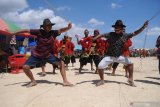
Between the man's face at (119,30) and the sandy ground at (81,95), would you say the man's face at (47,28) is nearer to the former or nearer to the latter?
the sandy ground at (81,95)

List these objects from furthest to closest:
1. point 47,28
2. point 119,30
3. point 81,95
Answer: point 119,30
point 47,28
point 81,95

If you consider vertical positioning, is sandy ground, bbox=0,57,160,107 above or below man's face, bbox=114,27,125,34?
below

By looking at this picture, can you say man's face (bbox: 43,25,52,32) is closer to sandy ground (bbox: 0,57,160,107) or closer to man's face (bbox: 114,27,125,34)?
sandy ground (bbox: 0,57,160,107)

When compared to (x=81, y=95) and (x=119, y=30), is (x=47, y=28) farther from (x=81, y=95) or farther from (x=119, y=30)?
(x=81, y=95)

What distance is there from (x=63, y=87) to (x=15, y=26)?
11.5 m

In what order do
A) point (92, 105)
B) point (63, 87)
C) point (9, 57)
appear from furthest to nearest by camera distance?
point (9, 57), point (63, 87), point (92, 105)

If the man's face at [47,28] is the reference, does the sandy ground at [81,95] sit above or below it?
below

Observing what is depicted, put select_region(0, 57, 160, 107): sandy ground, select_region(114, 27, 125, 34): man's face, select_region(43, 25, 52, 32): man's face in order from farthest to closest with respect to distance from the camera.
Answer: select_region(114, 27, 125, 34): man's face
select_region(43, 25, 52, 32): man's face
select_region(0, 57, 160, 107): sandy ground

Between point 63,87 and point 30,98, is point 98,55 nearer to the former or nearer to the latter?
point 63,87

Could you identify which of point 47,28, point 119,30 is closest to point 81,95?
point 47,28

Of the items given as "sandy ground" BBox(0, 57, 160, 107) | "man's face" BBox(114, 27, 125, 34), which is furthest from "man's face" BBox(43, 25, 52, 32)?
"man's face" BBox(114, 27, 125, 34)

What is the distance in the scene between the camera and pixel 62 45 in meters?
14.1

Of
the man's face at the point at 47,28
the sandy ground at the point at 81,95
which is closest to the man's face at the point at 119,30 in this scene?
the sandy ground at the point at 81,95

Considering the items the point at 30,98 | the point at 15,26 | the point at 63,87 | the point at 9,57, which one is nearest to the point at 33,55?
the point at 63,87
